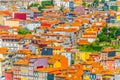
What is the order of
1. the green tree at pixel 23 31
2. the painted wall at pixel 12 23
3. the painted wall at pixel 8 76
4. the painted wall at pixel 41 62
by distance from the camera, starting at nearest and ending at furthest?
the painted wall at pixel 8 76 → the painted wall at pixel 41 62 → the green tree at pixel 23 31 → the painted wall at pixel 12 23

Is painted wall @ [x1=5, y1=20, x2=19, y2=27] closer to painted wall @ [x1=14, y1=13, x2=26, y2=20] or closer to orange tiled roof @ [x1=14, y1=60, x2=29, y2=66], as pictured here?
painted wall @ [x1=14, y1=13, x2=26, y2=20]

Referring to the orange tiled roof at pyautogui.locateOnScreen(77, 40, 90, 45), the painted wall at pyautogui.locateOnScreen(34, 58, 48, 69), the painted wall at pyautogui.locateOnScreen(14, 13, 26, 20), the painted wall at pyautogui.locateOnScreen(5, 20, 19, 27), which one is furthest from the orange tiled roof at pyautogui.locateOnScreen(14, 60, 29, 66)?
the painted wall at pyautogui.locateOnScreen(14, 13, 26, 20)

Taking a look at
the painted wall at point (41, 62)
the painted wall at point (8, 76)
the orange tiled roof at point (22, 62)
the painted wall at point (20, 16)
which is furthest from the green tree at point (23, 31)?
the painted wall at point (8, 76)

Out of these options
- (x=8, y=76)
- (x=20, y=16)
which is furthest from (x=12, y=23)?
(x=8, y=76)

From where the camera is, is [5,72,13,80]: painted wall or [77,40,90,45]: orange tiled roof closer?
[5,72,13,80]: painted wall

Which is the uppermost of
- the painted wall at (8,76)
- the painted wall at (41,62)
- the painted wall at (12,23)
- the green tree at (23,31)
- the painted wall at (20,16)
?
the painted wall at (41,62)

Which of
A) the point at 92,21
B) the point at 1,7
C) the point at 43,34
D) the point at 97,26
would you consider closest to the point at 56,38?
the point at 43,34

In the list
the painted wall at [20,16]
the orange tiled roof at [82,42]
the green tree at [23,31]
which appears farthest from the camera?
the painted wall at [20,16]

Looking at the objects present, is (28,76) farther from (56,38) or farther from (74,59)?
(56,38)

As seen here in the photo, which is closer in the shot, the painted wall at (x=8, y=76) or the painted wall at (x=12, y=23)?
the painted wall at (x=8, y=76)

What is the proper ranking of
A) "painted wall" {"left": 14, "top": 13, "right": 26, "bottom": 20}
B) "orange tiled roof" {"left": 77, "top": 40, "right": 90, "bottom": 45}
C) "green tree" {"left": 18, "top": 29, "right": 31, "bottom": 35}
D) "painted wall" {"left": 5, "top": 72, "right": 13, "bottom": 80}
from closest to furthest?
"painted wall" {"left": 5, "top": 72, "right": 13, "bottom": 80} < "orange tiled roof" {"left": 77, "top": 40, "right": 90, "bottom": 45} < "green tree" {"left": 18, "top": 29, "right": 31, "bottom": 35} < "painted wall" {"left": 14, "top": 13, "right": 26, "bottom": 20}

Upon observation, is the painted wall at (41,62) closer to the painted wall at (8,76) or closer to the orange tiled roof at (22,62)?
the orange tiled roof at (22,62)
